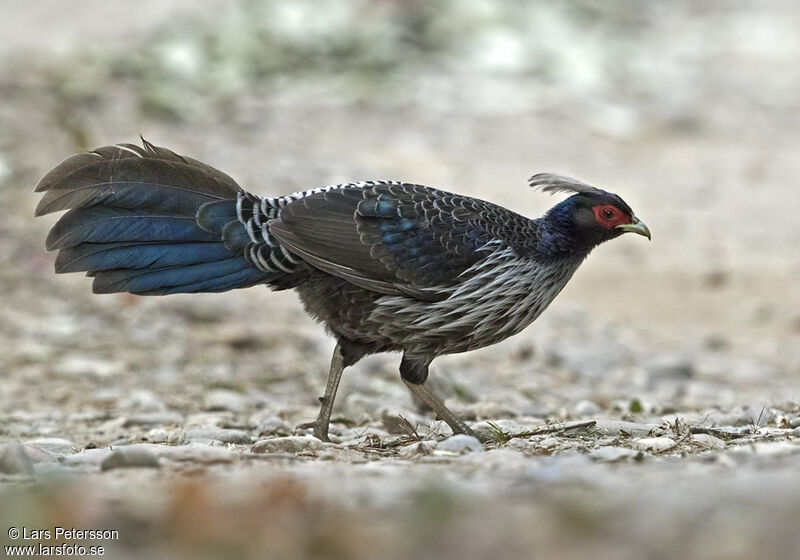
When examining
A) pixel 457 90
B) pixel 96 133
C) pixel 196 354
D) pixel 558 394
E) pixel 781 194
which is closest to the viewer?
pixel 558 394

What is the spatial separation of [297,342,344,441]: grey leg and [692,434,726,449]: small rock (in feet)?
Result: 5.15

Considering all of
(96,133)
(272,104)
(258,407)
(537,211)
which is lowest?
(258,407)

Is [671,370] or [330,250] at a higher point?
[330,250]

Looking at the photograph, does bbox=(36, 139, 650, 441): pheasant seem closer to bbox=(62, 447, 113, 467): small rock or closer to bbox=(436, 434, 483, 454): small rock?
bbox=(436, 434, 483, 454): small rock

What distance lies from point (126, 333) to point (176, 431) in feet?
9.49

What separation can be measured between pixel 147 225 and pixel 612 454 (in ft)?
7.32

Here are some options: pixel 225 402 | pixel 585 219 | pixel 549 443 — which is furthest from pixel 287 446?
pixel 225 402

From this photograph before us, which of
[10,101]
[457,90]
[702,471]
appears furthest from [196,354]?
[457,90]

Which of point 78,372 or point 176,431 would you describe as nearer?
point 176,431

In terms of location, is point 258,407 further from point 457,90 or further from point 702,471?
point 457,90

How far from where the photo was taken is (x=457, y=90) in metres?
15.3

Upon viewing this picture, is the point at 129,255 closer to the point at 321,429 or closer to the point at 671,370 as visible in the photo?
the point at 321,429

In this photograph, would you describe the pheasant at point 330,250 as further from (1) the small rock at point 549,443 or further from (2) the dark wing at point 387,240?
(1) the small rock at point 549,443

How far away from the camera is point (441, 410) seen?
17.5 ft
